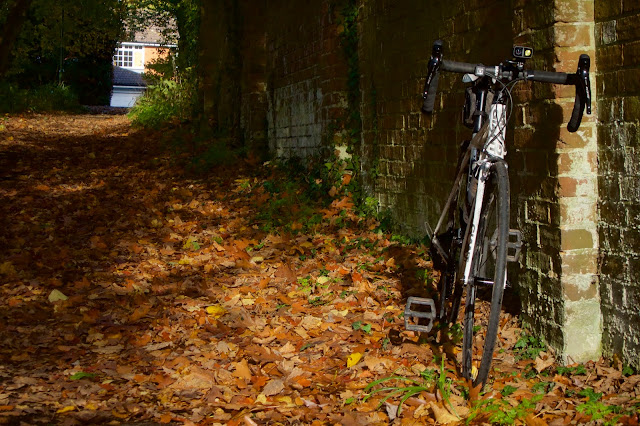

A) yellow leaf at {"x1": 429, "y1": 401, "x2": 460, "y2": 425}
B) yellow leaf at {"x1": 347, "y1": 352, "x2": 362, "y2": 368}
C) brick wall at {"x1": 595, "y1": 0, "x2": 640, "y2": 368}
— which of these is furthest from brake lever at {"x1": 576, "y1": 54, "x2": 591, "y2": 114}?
yellow leaf at {"x1": 347, "y1": 352, "x2": 362, "y2": 368}

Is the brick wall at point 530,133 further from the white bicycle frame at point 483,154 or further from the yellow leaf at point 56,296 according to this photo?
the yellow leaf at point 56,296

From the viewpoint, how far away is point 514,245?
132 inches

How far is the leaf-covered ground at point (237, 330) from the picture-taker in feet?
10.8

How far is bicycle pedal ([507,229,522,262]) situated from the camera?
3.34 metres

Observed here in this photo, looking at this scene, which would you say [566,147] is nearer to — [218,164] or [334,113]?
[334,113]

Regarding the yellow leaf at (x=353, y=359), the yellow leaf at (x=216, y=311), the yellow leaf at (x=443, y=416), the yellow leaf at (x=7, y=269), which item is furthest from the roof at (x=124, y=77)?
the yellow leaf at (x=443, y=416)

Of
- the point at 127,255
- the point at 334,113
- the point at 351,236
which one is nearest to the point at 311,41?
the point at 334,113

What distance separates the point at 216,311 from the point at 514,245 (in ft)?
7.80

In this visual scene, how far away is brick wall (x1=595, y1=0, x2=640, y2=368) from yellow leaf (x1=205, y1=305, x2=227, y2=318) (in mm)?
2589

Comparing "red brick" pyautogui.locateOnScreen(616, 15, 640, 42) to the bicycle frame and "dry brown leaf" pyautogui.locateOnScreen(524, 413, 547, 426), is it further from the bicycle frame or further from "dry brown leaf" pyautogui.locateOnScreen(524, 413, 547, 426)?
"dry brown leaf" pyautogui.locateOnScreen(524, 413, 547, 426)

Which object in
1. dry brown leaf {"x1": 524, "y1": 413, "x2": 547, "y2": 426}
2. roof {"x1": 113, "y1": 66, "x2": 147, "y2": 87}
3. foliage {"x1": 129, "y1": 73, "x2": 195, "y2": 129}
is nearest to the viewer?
dry brown leaf {"x1": 524, "y1": 413, "x2": 547, "y2": 426}

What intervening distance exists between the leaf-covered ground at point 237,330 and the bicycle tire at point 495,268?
0.19 meters

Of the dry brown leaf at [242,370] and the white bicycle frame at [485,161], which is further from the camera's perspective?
the dry brown leaf at [242,370]

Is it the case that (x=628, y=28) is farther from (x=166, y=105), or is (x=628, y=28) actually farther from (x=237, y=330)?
(x=166, y=105)
